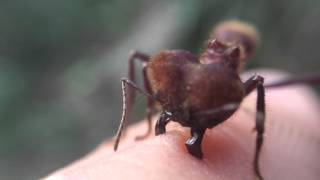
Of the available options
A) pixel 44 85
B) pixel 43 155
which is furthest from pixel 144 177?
pixel 44 85

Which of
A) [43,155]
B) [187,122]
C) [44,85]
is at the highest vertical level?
[187,122]

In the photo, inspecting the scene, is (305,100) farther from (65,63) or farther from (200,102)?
(65,63)

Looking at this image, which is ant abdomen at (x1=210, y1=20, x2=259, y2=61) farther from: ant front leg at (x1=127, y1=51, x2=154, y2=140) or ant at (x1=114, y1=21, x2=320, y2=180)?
ant at (x1=114, y1=21, x2=320, y2=180)

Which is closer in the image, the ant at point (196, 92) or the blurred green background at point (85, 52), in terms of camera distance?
the ant at point (196, 92)

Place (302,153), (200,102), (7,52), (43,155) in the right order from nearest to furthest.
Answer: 1. (200,102)
2. (302,153)
3. (43,155)
4. (7,52)

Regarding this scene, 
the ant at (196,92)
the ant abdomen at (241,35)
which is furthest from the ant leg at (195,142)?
the ant abdomen at (241,35)

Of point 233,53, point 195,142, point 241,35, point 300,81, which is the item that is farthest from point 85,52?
point 195,142

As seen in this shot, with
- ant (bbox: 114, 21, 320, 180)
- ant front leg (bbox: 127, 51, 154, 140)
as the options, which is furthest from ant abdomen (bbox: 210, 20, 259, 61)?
ant (bbox: 114, 21, 320, 180)

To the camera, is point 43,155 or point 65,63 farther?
point 65,63

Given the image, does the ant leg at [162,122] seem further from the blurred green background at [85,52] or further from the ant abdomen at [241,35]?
the blurred green background at [85,52]
